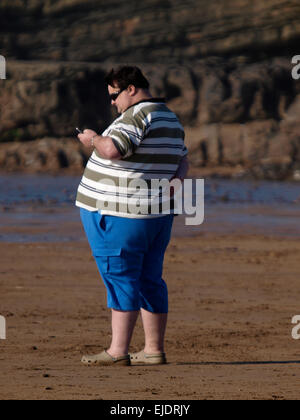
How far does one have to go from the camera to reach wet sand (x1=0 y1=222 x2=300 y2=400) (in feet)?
15.7

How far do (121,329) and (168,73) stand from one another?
22.3 meters

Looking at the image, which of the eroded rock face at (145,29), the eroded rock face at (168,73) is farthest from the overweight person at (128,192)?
the eroded rock face at (145,29)

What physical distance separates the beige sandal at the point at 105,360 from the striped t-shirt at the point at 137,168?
2.74 ft

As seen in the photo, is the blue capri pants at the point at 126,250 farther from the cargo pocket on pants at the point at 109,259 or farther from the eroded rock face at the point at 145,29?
the eroded rock face at the point at 145,29

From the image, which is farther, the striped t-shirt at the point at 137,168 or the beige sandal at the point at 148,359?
the beige sandal at the point at 148,359

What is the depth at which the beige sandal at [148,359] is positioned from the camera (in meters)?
5.62

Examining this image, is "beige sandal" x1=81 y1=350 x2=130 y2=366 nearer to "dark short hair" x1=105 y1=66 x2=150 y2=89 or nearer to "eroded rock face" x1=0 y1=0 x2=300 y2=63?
"dark short hair" x1=105 y1=66 x2=150 y2=89

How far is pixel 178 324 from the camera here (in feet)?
23.6

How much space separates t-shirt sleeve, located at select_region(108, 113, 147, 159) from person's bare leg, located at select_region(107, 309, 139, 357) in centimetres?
91

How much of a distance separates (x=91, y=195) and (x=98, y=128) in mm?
22195

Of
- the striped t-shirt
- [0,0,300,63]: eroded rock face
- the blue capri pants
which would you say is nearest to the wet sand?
the blue capri pants

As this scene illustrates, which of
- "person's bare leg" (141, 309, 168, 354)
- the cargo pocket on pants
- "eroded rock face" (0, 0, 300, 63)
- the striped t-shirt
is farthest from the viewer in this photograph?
"eroded rock face" (0, 0, 300, 63)

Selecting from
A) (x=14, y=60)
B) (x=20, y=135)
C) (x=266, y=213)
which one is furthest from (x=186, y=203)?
(x=14, y=60)
